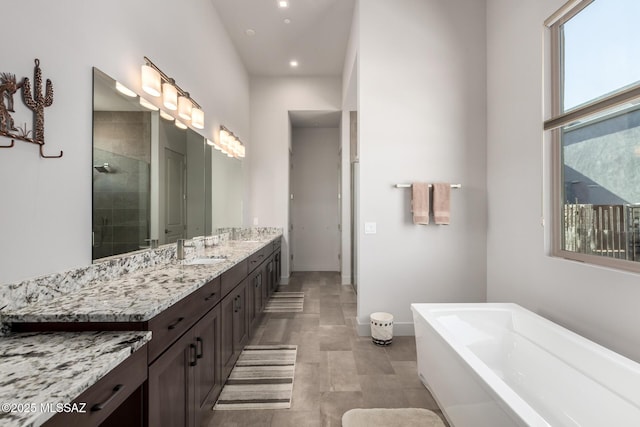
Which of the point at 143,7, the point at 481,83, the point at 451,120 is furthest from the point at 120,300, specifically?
the point at 481,83

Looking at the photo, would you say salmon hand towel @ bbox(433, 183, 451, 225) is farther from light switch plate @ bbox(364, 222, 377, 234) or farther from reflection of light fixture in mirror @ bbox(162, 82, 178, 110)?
reflection of light fixture in mirror @ bbox(162, 82, 178, 110)

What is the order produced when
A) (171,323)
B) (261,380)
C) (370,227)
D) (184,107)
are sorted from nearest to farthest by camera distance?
(171,323), (261,380), (184,107), (370,227)

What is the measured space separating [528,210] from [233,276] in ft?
7.81

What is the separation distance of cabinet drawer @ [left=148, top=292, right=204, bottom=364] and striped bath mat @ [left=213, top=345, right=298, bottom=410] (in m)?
0.80

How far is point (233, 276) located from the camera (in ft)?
7.45

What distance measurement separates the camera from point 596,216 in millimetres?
1910

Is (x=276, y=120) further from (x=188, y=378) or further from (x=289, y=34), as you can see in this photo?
(x=188, y=378)

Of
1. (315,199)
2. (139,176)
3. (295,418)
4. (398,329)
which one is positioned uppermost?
(315,199)

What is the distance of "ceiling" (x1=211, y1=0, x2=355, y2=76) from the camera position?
347 cm

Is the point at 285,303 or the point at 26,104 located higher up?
the point at 26,104

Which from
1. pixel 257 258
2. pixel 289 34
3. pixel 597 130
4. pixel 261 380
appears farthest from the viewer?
pixel 289 34

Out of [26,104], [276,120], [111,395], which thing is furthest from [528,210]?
[276,120]

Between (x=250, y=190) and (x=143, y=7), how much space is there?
3.18 meters

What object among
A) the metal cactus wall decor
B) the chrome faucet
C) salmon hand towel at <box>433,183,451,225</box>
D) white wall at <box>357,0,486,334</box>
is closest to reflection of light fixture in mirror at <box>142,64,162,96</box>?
the metal cactus wall decor
